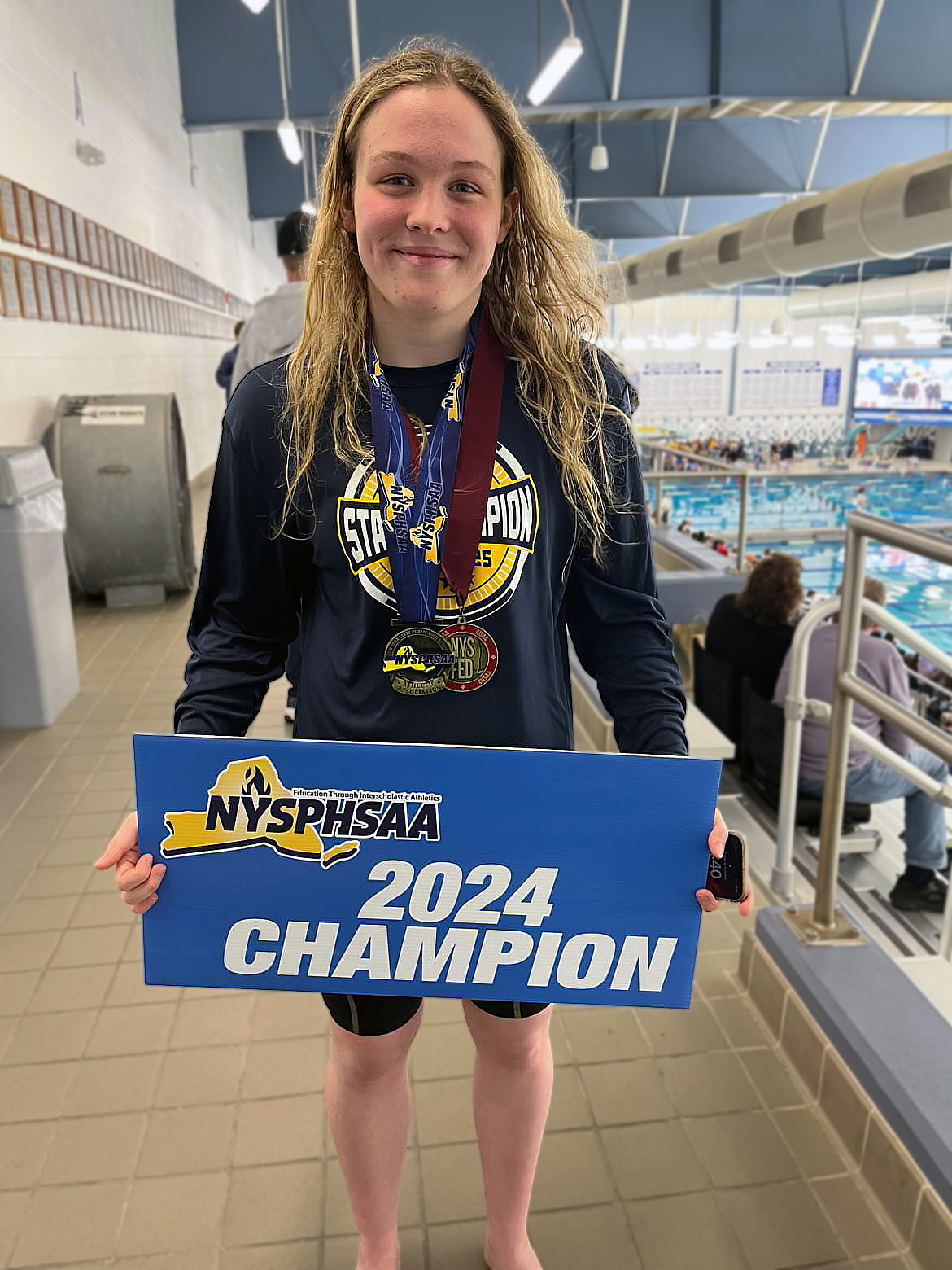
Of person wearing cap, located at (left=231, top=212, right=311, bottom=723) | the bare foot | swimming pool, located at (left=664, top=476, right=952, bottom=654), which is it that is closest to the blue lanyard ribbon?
the bare foot

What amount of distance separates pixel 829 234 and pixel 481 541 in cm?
881

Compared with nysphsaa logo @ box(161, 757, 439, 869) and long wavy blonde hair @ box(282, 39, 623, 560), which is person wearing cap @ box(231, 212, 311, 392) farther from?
nysphsaa logo @ box(161, 757, 439, 869)

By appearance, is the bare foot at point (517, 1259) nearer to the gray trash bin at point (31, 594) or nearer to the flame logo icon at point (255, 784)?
the flame logo icon at point (255, 784)

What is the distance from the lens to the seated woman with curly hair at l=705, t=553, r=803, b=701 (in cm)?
440

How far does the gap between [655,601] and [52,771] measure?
2.95 metres

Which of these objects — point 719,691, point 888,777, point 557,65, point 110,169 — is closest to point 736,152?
point 557,65

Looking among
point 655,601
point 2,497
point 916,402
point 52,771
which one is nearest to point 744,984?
point 655,601

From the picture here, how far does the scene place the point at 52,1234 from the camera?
159 centimetres

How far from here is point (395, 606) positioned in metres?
1.08

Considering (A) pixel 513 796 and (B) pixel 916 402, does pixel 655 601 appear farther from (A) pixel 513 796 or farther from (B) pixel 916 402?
(B) pixel 916 402

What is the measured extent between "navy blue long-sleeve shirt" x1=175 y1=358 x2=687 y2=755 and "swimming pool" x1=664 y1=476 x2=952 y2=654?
15.1 meters

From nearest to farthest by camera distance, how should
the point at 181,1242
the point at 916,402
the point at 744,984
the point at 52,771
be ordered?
the point at 181,1242 → the point at 744,984 → the point at 52,771 → the point at 916,402

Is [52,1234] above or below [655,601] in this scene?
below

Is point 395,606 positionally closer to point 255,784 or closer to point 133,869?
point 255,784
